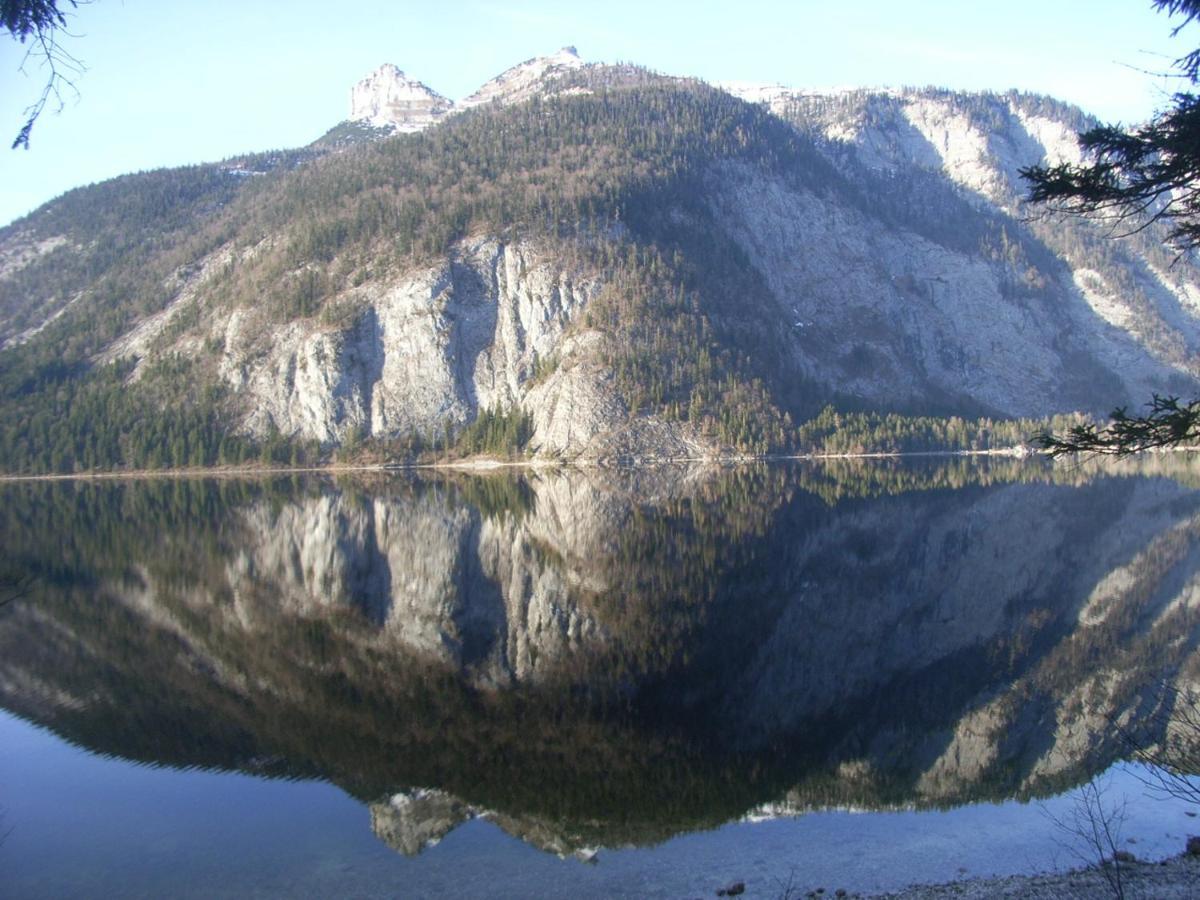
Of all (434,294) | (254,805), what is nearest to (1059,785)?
(254,805)

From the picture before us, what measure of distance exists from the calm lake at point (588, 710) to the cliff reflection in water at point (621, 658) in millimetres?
137

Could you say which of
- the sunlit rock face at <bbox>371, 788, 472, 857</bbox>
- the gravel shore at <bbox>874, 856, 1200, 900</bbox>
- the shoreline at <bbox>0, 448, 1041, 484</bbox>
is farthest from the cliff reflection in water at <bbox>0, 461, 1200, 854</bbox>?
the shoreline at <bbox>0, 448, 1041, 484</bbox>

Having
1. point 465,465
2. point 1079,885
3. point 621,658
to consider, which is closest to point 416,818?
point 621,658

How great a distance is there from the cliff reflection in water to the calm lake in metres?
0.14

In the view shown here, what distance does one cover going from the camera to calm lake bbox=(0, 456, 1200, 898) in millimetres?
16484

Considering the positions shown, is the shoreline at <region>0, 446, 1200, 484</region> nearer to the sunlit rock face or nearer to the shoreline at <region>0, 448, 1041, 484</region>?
the shoreline at <region>0, 448, 1041, 484</region>

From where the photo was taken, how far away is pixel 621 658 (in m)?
27.8

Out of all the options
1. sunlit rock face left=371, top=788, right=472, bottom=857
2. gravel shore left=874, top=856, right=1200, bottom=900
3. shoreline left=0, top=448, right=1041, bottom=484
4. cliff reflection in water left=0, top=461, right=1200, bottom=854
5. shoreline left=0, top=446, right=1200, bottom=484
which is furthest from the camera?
shoreline left=0, top=448, right=1041, bottom=484

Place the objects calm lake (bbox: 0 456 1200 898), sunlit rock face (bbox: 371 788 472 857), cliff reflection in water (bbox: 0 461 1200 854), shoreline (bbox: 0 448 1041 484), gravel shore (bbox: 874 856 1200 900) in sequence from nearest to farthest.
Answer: gravel shore (bbox: 874 856 1200 900)
calm lake (bbox: 0 456 1200 898)
sunlit rock face (bbox: 371 788 472 857)
cliff reflection in water (bbox: 0 461 1200 854)
shoreline (bbox: 0 448 1041 484)

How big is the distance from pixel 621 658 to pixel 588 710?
4.58 meters

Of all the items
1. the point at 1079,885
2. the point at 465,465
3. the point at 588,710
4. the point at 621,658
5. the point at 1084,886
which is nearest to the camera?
the point at 1084,886

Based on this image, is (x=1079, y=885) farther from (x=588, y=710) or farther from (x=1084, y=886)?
(x=588, y=710)

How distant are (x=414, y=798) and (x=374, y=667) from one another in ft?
32.1

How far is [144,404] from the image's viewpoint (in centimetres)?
15812
